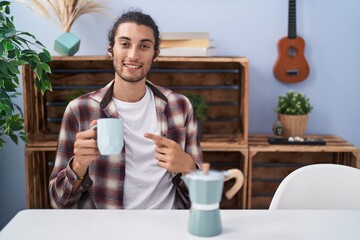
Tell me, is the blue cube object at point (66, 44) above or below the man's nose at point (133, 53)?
above

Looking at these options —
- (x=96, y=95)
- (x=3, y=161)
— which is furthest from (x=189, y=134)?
(x=3, y=161)

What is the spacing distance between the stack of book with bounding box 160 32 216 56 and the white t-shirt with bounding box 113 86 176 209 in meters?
0.65

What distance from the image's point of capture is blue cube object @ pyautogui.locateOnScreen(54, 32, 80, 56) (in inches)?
86.0

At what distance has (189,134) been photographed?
1646mm

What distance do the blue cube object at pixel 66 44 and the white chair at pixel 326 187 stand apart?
52.0 inches

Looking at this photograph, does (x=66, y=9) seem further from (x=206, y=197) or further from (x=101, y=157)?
(x=206, y=197)

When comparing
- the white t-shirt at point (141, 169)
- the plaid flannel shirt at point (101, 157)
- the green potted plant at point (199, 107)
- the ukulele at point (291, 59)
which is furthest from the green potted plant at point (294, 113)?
the white t-shirt at point (141, 169)

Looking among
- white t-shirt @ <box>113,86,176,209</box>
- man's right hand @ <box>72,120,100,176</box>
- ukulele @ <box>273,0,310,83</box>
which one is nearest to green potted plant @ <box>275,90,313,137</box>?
ukulele @ <box>273,0,310,83</box>

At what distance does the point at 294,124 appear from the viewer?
2.31 metres

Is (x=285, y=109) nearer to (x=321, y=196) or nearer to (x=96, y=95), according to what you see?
(x=321, y=196)

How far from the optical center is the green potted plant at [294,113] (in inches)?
90.7

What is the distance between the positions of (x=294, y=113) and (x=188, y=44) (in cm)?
68

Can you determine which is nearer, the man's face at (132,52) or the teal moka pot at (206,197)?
the teal moka pot at (206,197)

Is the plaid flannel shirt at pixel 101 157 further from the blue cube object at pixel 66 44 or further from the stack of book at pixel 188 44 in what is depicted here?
the blue cube object at pixel 66 44
